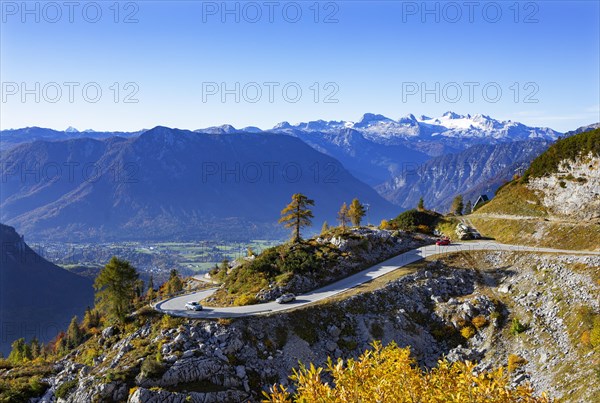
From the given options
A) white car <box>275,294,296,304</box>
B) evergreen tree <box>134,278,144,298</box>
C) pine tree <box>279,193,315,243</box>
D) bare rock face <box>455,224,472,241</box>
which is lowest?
evergreen tree <box>134,278,144,298</box>

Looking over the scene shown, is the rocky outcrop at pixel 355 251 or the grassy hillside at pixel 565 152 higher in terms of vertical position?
the grassy hillside at pixel 565 152

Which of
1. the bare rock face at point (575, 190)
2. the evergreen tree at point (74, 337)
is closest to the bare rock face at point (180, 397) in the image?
the bare rock face at point (575, 190)

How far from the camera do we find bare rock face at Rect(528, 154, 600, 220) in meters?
77.7

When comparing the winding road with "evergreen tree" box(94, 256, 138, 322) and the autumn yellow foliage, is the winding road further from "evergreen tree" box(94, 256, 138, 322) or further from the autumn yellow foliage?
the autumn yellow foliage

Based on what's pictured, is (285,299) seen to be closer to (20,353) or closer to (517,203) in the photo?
(517,203)

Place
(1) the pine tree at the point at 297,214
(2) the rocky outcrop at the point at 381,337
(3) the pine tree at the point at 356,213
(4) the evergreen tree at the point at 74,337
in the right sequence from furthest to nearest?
1. (4) the evergreen tree at the point at 74,337
2. (3) the pine tree at the point at 356,213
3. (1) the pine tree at the point at 297,214
4. (2) the rocky outcrop at the point at 381,337

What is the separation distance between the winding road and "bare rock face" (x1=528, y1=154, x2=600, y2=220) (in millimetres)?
17732

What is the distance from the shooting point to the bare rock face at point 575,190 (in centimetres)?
7769

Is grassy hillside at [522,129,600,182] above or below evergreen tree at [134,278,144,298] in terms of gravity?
above

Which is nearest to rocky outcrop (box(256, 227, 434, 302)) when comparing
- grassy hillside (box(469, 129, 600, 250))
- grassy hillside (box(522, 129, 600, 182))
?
grassy hillside (box(469, 129, 600, 250))

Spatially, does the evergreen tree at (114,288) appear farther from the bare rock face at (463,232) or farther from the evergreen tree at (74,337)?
the evergreen tree at (74,337)

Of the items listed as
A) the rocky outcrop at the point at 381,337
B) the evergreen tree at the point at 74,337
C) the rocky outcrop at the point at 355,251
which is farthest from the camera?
the evergreen tree at the point at 74,337

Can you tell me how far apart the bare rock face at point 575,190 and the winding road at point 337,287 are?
17.7 m

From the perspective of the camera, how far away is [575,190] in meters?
81.1
